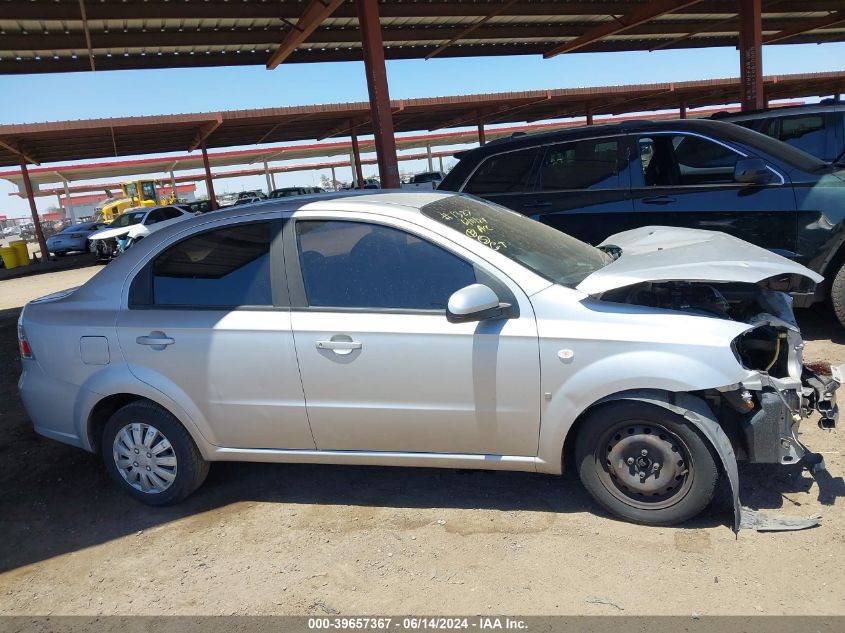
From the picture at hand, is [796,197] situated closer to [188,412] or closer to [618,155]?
[618,155]

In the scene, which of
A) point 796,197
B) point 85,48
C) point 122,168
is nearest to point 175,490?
point 796,197

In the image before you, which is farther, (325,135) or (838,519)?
(325,135)

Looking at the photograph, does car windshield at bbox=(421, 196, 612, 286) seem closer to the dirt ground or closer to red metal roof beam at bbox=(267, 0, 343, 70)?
the dirt ground

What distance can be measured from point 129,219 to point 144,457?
19.6m

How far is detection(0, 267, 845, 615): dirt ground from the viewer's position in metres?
2.68

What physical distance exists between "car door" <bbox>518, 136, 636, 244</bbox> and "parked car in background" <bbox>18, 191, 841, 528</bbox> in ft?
6.31

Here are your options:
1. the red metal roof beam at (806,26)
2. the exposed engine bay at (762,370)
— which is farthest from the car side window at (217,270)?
the red metal roof beam at (806,26)

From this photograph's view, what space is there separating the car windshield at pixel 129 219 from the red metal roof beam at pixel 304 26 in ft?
33.4

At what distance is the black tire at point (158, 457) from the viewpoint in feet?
11.9

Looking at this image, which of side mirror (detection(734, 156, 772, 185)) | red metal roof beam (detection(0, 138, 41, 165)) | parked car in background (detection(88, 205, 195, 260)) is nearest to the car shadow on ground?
side mirror (detection(734, 156, 772, 185))

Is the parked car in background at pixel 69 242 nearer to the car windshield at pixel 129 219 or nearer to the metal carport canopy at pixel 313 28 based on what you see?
the car windshield at pixel 129 219

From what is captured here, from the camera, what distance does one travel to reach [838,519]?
9.86 ft

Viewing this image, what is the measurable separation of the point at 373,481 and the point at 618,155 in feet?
12.2

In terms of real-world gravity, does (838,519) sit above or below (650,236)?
below
